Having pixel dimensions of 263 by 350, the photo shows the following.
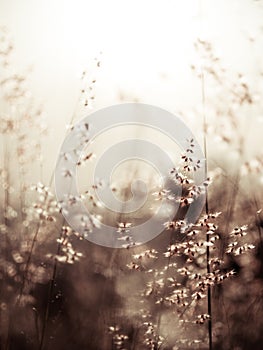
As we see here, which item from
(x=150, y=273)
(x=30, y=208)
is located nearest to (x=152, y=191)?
(x=150, y=273)

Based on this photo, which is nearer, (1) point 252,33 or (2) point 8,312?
(2) point 8,312

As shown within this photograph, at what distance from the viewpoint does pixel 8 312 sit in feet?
5.88

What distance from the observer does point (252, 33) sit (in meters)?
2.08

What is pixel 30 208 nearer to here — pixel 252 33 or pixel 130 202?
pixel 130 202

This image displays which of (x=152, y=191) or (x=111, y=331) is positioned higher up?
(x=152, y=191)

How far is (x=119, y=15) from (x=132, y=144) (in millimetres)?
600

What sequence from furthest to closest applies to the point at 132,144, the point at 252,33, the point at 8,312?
the point at 252,33 → the point at 132,144 → the point at 8,312

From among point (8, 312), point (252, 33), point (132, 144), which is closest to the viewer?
point (8, 312)

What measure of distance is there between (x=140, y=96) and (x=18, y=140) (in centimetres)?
55

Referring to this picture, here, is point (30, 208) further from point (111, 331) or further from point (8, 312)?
point (111, 331)

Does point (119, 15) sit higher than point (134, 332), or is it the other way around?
point (119, 15)

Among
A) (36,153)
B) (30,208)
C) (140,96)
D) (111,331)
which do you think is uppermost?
(140,96)

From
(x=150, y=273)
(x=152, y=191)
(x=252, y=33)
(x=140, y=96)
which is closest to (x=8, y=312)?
(x=150, y=273)

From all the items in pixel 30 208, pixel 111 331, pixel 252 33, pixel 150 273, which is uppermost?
pixel 252 33
